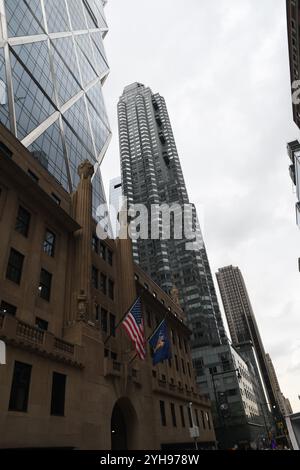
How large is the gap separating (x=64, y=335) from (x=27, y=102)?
113 feet

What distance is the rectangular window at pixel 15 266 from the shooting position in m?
22.5

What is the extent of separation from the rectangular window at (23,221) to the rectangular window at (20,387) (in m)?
10.4

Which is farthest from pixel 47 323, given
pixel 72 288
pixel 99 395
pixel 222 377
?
pixel 222 377

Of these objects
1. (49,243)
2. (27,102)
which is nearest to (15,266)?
(49,243)

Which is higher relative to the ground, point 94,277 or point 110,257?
point 110,257

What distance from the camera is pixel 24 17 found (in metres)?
55.9

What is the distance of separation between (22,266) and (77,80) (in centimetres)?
6031

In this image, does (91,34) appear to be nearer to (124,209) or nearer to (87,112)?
(87,112)

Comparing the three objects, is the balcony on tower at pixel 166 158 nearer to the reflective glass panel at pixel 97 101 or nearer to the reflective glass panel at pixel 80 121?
the reflective glass panel at pixel 97 101

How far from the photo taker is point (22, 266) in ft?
78.0

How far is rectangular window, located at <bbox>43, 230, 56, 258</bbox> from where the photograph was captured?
27.4 metres

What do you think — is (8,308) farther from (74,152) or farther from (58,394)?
(74,152)

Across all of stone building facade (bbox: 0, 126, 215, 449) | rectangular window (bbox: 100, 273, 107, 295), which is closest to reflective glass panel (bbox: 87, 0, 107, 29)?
stone building facade (bbox: 0, 126, 215, 449)

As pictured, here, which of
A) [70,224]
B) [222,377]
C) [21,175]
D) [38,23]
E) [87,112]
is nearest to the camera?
[21,175]
